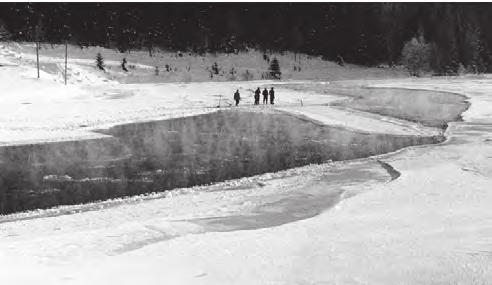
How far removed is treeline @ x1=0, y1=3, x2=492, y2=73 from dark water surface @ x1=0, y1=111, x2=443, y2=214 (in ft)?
183

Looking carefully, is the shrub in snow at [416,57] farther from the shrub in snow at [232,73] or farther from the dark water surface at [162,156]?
the dark water surface at [162,156]

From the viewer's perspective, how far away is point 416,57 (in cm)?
8225

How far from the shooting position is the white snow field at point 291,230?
7707 mm

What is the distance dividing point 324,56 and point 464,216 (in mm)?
82537

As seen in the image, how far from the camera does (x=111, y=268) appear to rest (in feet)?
25.8

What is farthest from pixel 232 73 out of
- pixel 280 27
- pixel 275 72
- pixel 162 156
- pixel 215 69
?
pixel 162 156

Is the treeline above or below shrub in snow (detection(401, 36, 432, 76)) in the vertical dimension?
above

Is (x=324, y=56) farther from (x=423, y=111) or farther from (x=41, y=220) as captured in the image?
(x=41, y=220)

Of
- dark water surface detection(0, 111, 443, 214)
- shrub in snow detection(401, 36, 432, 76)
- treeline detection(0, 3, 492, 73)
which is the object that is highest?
treeline detection(0, 3, 492, 73)

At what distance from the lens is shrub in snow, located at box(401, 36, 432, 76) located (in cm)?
8200

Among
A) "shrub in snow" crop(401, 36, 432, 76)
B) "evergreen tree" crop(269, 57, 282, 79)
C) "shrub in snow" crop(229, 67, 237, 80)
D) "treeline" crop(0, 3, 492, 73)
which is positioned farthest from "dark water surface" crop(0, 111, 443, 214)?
"shrub in snow" crop(401, 36, 432, 76)

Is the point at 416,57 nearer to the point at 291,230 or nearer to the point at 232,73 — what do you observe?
the point at 232,73

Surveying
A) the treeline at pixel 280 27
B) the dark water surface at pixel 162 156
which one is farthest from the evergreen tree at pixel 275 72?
the dark water surface at pixel 162 156

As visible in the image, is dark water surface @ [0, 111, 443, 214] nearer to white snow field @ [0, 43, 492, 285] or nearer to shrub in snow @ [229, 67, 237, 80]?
white snow field @ [0, 43, 492, 285]
